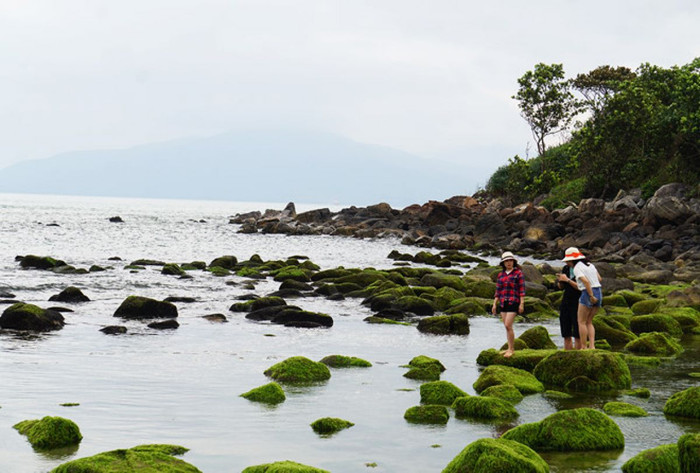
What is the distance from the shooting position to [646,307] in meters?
21.2

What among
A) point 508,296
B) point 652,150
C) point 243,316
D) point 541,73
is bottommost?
point 243,316

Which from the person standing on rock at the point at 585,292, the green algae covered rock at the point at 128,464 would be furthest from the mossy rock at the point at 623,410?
the green algae covered rock at the point at 128,464

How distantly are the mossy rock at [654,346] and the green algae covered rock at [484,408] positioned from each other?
6.42 meters

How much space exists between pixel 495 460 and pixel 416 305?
47.9ft

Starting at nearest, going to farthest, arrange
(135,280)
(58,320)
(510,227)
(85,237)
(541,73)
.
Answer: (58,320) → (135,280) → (510,227) → (85,237) → (541,73)

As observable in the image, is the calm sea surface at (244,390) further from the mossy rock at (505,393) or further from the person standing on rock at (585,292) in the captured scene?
the person standing on rock at (585,292)

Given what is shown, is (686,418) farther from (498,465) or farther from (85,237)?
(85,237)

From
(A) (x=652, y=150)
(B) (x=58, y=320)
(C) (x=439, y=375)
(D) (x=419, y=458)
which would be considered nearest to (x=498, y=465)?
(D) (x=419, y=458)

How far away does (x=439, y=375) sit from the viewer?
45.0 ft

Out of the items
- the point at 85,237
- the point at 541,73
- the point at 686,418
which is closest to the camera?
the point at 686,418

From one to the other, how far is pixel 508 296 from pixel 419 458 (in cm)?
677

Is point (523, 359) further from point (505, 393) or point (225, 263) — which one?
point (225, 263)

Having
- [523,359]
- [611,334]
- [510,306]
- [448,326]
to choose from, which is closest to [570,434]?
[523,359]

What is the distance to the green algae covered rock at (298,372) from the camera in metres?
13.0
